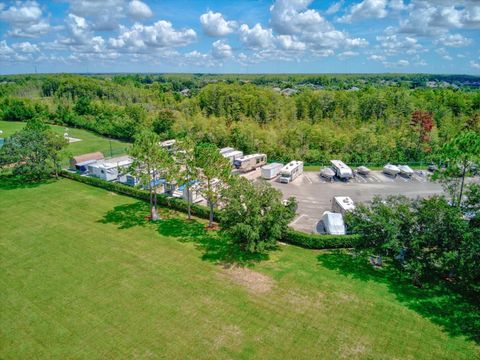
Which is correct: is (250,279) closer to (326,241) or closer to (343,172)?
(326,241)

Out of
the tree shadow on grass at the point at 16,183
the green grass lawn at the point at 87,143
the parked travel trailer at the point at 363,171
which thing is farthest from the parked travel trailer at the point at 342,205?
the green grass lawn at the point at 87,143

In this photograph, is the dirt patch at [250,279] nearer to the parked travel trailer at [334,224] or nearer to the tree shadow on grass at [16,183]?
the parked travel trailer at [334,224]

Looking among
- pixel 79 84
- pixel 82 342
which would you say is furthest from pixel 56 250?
pixel 79 84

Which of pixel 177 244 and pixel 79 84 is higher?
pixel 79 84

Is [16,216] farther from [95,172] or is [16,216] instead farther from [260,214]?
[260,214]

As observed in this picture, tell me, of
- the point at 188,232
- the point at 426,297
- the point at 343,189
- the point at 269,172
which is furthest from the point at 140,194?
the point at 426,297

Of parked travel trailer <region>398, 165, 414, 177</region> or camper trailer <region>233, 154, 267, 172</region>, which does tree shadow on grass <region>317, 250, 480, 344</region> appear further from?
parked travel trailer <region>398, 165, 414, 177</region>

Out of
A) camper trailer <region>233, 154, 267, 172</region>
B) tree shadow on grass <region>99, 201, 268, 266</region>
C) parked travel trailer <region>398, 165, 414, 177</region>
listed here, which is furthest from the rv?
tree shadow on grass <region>99, 201, 268, 266</region>
